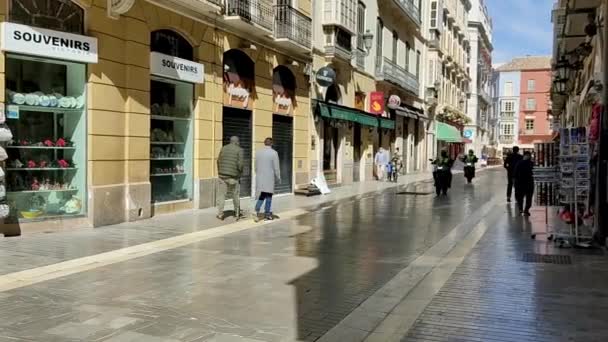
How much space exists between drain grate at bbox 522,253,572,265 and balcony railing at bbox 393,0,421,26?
77.9 feet

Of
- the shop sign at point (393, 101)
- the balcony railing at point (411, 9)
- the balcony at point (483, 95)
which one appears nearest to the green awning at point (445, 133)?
the balcony railing at point (411, 9)

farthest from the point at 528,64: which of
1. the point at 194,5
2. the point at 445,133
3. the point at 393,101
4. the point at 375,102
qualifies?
the point at 194,5

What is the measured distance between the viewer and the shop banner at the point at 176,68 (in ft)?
42.4

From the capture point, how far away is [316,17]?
71.9ft

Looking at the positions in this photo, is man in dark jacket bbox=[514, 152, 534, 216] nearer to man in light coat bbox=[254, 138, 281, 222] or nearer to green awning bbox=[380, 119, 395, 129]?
man in light coat bbox=[254, 138, 281, 222]

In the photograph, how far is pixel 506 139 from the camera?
317 feet


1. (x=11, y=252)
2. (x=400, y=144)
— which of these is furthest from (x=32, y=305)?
(x=400, y=144)

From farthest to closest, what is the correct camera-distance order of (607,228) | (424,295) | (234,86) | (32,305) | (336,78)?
(336,78) → (234,86) → (607,228) → (424,295) → (32,305)

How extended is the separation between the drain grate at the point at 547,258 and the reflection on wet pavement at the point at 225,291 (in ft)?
5.22

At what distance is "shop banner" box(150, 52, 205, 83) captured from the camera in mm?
12938

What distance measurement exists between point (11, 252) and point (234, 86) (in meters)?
8.81

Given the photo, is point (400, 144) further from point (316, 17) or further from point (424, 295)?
point (424, 295)

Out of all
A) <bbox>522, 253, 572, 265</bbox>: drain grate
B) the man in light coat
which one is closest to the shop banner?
the man in light coat

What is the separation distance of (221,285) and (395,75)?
26115mm
